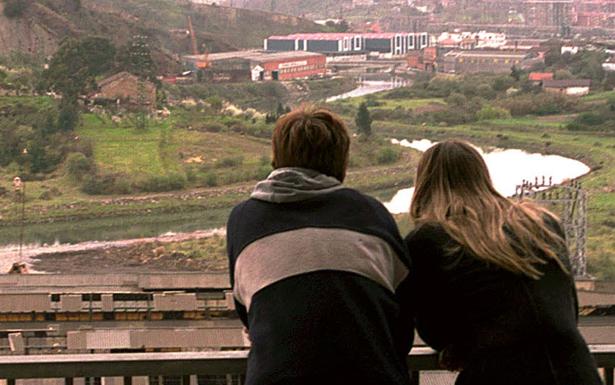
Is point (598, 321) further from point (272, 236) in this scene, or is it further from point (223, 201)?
point (223, 201)

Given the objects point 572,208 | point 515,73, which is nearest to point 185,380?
point 572,208

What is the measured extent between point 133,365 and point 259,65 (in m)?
6.18

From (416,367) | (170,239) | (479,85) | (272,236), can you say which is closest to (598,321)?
(416,367)

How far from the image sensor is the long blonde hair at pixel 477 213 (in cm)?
148

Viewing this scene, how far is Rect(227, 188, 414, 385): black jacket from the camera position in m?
1.39

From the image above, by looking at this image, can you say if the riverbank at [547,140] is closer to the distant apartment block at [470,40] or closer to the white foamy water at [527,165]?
the white foamy water at [527,165]

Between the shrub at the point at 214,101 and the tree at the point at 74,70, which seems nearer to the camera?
the tree at the point at 74,70

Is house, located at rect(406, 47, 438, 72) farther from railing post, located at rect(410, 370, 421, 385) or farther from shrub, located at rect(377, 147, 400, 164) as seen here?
railing post, located at rect(410, 370, 421, 385)

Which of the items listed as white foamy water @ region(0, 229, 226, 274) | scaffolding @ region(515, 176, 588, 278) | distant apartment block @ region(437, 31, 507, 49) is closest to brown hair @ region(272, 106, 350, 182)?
scaffolding @ region(515, 176, 588, 278)

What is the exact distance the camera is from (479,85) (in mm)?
8102

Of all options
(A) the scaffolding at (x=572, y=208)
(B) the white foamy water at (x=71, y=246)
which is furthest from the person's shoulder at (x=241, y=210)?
(B) the white foamy water at (x=71, y=246)

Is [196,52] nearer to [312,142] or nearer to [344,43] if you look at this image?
[344,43]

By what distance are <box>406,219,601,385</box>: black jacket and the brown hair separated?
0.52 ft

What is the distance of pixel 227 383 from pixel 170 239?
5463 millimetres
